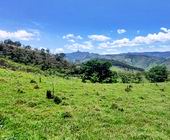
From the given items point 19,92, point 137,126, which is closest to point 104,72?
point 19,92

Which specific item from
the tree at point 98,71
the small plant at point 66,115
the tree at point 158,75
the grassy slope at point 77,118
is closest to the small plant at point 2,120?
the grassy slope at point 77,118

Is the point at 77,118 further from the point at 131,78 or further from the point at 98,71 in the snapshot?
the point at 131,78

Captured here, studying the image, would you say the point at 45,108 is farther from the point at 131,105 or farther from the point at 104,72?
the point at 104,72

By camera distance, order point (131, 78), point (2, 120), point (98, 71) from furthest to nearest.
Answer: point (131, 78) → point (98, 71) → point (2, 120)

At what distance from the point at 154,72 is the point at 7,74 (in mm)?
83993

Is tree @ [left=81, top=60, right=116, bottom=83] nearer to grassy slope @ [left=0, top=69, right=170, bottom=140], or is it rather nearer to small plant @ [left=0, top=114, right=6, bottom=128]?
grassy slope @ [left=0, top=69, right=170, bottom=140]

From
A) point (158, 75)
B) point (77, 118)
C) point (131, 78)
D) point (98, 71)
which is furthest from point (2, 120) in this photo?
point (131, 78)

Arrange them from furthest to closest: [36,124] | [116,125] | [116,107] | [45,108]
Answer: [116,107] < [45,108] < [116,125] < [36,124]

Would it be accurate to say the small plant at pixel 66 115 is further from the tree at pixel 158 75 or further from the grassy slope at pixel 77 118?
the tree at pixel 158 75

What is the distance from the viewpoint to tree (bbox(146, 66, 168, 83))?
125 m

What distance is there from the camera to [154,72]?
129m

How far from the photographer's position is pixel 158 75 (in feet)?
416

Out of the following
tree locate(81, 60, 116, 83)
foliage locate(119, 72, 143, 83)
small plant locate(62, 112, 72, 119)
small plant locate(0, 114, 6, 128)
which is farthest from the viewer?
tree locate(81, 60, 116, 83)

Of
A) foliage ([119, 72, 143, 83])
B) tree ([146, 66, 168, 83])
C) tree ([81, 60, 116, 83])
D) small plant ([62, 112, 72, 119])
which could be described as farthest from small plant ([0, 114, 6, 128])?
tree ([146, 66, 168, 83])
